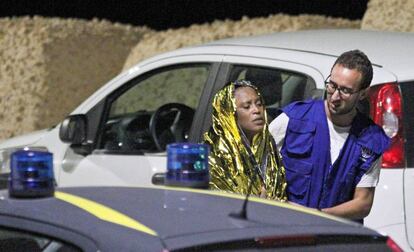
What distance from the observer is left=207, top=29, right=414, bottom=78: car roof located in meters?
6.13

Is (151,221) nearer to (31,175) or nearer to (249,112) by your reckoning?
(31,175)

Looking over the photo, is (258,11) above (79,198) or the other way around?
above

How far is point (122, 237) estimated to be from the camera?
3.66m

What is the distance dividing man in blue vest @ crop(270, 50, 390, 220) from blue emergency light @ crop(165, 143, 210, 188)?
1.20m

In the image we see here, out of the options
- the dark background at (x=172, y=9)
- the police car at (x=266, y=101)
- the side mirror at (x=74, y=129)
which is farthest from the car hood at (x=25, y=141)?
the dark background at (x=172, y=9)

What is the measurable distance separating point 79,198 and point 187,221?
51 centimetres

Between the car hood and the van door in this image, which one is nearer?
the van door

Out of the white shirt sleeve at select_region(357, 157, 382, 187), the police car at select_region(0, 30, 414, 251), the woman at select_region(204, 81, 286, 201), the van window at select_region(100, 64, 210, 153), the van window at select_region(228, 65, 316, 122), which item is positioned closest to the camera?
the woman at select_region(204, 81, 286, 201)

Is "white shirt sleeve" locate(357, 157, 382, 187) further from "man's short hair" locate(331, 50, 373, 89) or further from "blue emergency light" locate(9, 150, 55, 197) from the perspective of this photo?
"blue emergency light" locate(9, 150, 55, 197)

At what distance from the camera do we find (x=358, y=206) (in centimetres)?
533

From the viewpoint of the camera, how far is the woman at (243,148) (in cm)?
526

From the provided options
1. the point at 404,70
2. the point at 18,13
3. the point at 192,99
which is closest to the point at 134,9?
the point at 18,13

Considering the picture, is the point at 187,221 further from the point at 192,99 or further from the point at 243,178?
the point at 192,99

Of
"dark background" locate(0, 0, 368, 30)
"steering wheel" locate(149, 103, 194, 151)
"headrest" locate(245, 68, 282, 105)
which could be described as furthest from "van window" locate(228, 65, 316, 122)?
"dark background" locate(0, 0, 368, 30)
